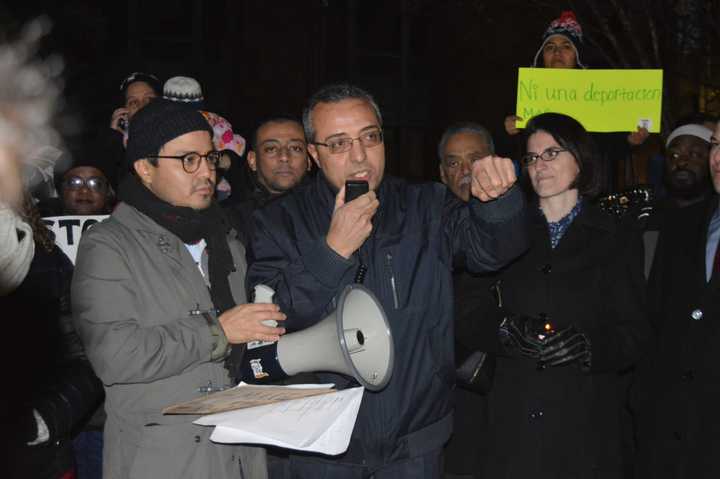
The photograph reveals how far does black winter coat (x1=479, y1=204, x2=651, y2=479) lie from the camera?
3.51 m

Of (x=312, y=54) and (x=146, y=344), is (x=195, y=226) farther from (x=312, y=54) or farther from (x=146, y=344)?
(x=312, y=54)

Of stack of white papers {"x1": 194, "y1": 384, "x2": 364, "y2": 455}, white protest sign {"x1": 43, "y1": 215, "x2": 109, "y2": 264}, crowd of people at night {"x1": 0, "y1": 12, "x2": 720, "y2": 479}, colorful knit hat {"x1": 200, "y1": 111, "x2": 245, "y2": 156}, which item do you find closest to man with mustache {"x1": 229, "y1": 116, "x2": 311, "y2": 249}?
colorful knit hat {"x1": 200, "y1": 111, "x2": 245, "y2": 156}

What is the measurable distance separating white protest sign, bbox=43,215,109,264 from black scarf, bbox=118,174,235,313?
1350 millimetres

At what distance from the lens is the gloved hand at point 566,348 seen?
3418 mm

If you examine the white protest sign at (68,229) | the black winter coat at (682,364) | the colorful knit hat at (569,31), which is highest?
the colorful knit hat at (569,31)

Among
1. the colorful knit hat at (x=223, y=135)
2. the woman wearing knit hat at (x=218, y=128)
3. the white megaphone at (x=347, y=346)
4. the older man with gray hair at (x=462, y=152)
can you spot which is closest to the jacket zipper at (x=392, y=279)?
the white megaphone at (x=347, y=346)

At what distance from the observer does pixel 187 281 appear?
10.3ft

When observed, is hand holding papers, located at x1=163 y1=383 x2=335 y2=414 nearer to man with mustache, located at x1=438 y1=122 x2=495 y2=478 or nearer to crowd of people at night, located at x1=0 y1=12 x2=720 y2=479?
crowd of people at night, located at x1=0 y1=12 x2=720 y2=479

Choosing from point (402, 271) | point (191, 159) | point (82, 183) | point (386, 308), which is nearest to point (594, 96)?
point (402, 271)

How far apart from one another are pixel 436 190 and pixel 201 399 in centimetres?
118

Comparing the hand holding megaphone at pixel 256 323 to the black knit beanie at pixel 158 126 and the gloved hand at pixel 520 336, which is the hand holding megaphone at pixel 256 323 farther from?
the gloved hand at pixel 520 336

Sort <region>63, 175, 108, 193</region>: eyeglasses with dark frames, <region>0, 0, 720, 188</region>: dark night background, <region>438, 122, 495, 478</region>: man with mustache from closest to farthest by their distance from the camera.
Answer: <region>438, 122, 495, 478</region>: man with mustache, <region>63, 175, 108, 193</region>: eyeglasses with dark frames, <region>0, 0, 720, 188</region>: dark night background

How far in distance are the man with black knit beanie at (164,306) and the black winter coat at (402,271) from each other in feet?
0.71

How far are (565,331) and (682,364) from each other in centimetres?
60
